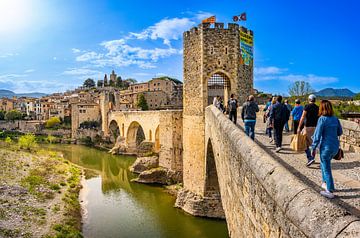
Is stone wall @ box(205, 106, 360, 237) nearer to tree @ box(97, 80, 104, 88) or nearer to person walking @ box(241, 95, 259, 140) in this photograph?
person walking @ box(241, 95, 259, 140)

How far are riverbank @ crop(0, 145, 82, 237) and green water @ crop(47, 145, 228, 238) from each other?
3.10 feet

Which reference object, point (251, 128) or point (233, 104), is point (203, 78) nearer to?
point (233, 104)

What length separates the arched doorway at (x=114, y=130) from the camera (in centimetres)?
4669

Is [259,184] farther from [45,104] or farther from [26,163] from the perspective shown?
[45,104]

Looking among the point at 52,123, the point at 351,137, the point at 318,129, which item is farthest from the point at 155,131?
the point at 52,123

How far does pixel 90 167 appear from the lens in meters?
31.6

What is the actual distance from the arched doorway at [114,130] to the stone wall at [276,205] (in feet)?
142

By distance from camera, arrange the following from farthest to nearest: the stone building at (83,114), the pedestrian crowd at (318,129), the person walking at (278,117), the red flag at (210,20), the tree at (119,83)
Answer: the tree at (119,83) < the stone building at (83,114) < the red flag at (210,20) < the person walking at (278,117) < the pedestrian crowd at (318,129)

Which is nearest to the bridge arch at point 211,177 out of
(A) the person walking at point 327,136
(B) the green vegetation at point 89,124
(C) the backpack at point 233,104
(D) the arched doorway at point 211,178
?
(D) the arched doorway at point 211,178

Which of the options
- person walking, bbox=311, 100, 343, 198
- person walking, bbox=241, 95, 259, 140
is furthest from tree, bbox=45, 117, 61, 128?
person walking, bbox=311, 100, 343, 198

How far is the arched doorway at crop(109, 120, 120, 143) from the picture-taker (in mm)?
46688

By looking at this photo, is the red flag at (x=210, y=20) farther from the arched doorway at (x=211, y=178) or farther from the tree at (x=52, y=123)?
the tree at (x=52, y=123)

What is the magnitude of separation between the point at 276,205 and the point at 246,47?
13.2 metres

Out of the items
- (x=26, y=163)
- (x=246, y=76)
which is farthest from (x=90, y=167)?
(x=246, y=76)
